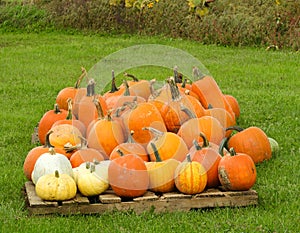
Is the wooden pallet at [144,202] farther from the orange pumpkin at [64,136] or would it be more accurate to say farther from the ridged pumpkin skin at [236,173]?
the orange pumpkin at [64,136]

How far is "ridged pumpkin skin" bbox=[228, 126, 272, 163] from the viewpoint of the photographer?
5.55m

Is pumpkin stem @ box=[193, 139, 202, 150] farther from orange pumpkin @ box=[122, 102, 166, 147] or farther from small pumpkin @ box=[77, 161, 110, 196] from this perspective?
small pumpkin @ box=[77, 161, 110, 196]

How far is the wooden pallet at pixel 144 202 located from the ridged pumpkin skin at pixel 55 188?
33 millimetres

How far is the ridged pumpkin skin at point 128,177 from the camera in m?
4.64

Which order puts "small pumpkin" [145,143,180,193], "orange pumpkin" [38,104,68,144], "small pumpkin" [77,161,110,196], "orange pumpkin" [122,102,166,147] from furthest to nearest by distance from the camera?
"orange pumpkin" [38,104,68,144] → "orange pumpkin" [122,102,166,147] → "small pumpkin" [145,143,180,193] → "small pumpkin" [77,161,110,196]

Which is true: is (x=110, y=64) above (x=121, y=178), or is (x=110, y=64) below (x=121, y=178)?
below

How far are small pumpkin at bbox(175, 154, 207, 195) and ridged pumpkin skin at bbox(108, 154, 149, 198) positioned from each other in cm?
22

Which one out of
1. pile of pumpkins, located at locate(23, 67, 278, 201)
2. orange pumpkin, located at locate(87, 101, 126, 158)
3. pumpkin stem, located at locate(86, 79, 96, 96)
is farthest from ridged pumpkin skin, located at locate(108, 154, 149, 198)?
pumpkin stem, located at locate(86, 79, 96, 96)

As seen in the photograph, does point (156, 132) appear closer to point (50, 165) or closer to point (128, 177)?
point (128, 177)

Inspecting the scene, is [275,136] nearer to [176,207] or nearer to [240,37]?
[176,207]

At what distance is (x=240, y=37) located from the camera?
12.8 metres

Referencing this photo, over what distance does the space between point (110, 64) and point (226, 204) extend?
6408mm

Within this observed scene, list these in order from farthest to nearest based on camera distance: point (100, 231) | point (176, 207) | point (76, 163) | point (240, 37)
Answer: point (240, 37)
point (76, 163)
point (176, 207)
point (100, 231)

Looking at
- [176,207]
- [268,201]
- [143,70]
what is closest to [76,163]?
[176,207]
